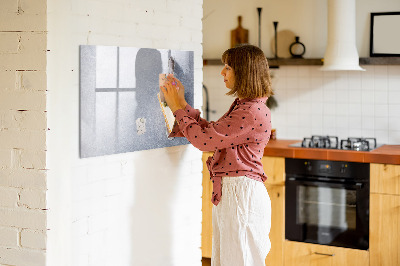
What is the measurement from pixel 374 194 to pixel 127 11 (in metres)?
2.34

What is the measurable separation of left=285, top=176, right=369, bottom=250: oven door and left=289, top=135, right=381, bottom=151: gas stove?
0.29 metres

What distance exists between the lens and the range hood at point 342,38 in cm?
458

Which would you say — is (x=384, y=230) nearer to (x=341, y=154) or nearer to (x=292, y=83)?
(x=341, y=154)

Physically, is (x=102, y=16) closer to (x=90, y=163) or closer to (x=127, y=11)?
(x=127, y=11)

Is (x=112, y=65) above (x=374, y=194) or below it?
above

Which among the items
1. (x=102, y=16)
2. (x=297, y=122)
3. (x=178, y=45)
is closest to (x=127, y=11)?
(x=102, y=16)

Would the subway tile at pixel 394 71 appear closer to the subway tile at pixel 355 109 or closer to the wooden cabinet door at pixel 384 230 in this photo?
the subway tile at pixel 355 109

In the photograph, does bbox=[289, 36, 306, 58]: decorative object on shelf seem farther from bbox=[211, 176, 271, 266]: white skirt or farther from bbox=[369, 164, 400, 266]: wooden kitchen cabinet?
bbox=[211, 176, 271, 266]: white skirt

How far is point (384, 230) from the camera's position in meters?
4.17

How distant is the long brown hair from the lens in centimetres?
276

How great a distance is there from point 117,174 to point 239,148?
1.87 feet

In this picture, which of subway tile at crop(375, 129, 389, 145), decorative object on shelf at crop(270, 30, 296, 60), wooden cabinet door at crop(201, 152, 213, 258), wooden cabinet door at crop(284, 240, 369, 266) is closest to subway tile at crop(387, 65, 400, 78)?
subway tile at crop(375, 129, 389, 145)

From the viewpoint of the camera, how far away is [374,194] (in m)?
4.18

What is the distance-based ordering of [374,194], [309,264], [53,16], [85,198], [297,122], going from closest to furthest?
[53,16], [85,198], [374,194], [309,264], [297,122]
